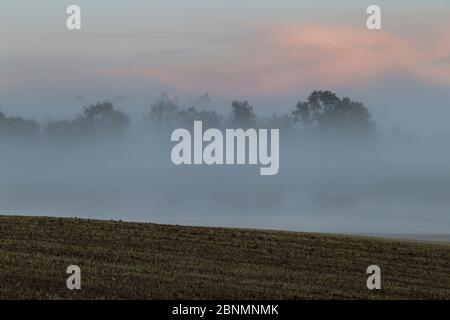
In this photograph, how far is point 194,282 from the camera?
32094 millimetres

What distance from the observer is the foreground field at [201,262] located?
3055cm

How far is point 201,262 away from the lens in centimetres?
3784

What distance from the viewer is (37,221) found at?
4859cm

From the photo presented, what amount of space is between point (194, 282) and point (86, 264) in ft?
17.9

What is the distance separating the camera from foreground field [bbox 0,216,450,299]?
30.5m

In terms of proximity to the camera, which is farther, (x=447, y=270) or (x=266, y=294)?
(x=447, y=270)
